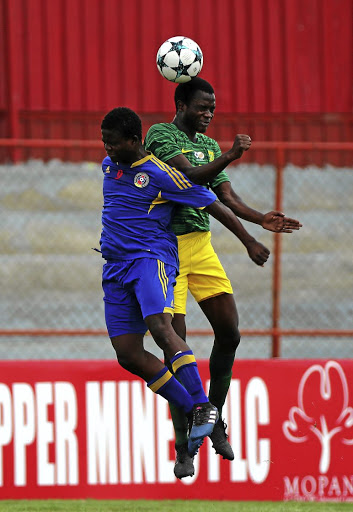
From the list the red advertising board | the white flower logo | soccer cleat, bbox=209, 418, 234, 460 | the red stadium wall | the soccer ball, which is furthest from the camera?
the red stadium wall

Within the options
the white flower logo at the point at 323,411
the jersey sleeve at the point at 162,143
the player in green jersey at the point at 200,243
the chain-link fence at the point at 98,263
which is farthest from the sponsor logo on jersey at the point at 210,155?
the chain-link fence at the point at 98,263

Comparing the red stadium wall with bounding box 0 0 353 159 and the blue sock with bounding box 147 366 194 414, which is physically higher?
the red stadium wall with bounding box 0 0 353 159

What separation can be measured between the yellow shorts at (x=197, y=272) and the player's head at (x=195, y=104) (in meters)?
0.72

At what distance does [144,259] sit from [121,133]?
75 cm

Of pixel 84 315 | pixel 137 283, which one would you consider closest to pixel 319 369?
pixel 137 283

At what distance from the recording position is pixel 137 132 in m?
5.63

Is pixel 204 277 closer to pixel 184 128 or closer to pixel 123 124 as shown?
pixel 184 128

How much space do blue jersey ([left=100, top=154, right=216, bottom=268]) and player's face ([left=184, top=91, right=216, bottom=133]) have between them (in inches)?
17.7

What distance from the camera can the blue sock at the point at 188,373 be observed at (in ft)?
18.5

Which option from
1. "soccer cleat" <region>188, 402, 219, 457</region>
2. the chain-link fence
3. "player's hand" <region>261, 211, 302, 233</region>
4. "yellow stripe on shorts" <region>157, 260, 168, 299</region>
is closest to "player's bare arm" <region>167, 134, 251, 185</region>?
"player's hand" <region>261, 211, 302, 233</region>

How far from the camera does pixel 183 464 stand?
5.87 metres

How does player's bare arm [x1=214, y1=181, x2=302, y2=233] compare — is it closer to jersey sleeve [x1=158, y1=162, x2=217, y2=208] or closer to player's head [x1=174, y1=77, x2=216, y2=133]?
jersey sleeve [x1=158, y1=162, x2=217, y2=208]

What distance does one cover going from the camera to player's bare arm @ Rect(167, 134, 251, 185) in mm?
5535

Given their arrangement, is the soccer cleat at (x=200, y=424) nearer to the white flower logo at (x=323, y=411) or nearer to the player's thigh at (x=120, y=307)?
the player's thigh at (x=120, y=307)
